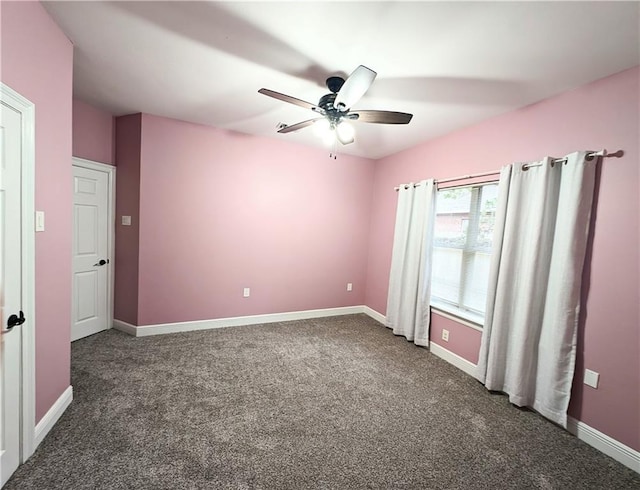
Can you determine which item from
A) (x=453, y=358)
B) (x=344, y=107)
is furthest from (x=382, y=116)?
(x=453, y=358)

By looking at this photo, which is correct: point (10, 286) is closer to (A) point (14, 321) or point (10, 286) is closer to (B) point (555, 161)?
(A) point (14, 321)

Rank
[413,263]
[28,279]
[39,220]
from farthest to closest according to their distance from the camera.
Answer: [413,263] < [39,220] < [28,279]

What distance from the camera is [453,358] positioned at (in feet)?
9.84

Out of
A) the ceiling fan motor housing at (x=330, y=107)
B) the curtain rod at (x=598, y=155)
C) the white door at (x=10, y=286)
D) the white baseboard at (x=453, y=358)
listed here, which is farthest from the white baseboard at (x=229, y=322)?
the curtain rod at (x=598, y=155)

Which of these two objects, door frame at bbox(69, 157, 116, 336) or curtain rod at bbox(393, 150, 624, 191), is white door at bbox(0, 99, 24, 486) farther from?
curtain rod at bbox(393, 150, 624, 191)

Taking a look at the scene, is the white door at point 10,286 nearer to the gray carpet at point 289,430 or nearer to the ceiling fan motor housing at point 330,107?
the gray carpet at point 289,430

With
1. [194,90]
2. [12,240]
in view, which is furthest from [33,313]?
[194,90]

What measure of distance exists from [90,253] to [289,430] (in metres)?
2.93

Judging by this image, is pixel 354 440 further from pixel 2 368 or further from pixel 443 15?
pixel 443 15

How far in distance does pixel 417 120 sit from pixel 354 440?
2.90 metres

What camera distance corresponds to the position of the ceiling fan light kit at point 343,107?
65.6 inches

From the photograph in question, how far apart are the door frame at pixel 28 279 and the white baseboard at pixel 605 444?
3.55 m

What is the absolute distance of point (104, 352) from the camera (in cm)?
281

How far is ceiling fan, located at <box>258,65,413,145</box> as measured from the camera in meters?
1.67
